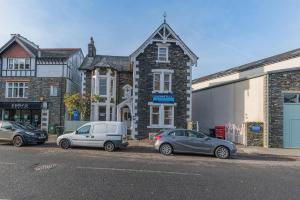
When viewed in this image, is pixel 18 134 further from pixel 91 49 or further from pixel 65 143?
pixel 91 49

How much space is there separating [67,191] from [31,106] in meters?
24.8

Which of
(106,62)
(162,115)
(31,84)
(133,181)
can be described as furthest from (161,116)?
(133,181)

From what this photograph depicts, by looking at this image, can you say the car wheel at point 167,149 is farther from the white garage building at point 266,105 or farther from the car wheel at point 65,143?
the white garage building at point 266,105

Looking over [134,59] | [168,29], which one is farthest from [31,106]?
[168,29]

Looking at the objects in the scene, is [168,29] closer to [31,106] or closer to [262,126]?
[262,126]

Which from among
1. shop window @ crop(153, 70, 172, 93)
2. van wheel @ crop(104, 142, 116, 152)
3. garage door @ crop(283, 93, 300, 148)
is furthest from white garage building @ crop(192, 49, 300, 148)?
van wheel @ crop(104, 142, 116, 152)

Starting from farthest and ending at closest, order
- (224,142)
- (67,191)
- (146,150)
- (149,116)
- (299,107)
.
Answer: (149,116)
(299,107)
(146,150)
(224,142)
(67,191)

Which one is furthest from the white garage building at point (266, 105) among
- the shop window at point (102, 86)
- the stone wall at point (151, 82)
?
the shop window at point (102, 86)

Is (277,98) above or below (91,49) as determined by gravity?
below

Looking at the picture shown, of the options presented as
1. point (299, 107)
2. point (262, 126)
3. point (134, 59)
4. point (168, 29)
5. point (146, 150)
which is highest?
point (168, 29)

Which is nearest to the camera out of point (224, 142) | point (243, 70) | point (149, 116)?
point (224, 142)

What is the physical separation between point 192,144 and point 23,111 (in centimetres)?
2140

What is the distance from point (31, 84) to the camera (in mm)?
30312

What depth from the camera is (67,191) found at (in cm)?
743
